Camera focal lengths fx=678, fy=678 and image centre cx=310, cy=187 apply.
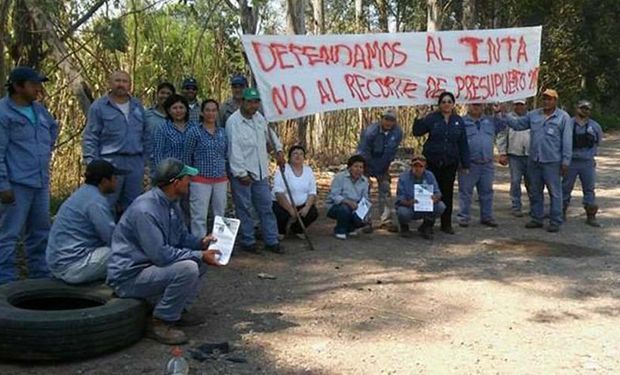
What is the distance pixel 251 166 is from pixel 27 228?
216 cm

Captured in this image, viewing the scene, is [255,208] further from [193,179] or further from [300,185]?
[193,179]

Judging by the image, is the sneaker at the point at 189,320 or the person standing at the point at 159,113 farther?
the person standing at the point at 159,113

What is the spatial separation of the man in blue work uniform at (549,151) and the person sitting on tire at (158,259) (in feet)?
16.6

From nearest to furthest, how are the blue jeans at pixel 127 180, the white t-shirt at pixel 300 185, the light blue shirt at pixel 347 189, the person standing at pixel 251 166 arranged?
the blue jeans at pixel 127 180, the person standing at pixel 251 166, the white t-shirt at pixel 300 185, the light blue shirt at pixel 347 189

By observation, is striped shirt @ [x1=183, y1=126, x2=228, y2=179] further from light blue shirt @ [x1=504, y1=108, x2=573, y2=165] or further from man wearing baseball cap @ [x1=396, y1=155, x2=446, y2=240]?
light blue shirt @ [x1=504, y1=108, x2=573, y2=165]

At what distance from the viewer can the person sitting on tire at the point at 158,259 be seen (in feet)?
14.5

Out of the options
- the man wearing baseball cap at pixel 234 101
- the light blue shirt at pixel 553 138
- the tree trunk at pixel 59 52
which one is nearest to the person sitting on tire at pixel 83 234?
the tree trunk at pixel 59 52

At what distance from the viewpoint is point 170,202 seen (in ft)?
15.1

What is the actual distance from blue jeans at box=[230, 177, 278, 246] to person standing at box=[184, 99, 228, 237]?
353mm

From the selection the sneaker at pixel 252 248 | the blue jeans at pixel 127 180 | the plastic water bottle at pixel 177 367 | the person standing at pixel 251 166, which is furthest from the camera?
the sneaker at pixel 252 248

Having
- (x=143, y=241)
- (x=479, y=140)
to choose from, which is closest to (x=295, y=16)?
(x=479, y=140)

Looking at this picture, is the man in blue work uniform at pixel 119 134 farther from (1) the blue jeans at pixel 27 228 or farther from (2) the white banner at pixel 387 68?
(2) the white banner at pixel 387 68

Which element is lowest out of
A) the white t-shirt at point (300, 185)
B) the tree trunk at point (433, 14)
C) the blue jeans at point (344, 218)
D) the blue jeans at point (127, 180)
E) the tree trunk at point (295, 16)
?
the blue jeans at point (344, 218)

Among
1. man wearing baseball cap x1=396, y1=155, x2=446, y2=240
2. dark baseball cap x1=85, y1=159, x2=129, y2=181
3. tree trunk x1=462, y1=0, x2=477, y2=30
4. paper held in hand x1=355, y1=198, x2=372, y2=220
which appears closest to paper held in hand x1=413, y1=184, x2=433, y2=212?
man wearing baseball cap x1=396, y1=155, x2=446, y2=240
